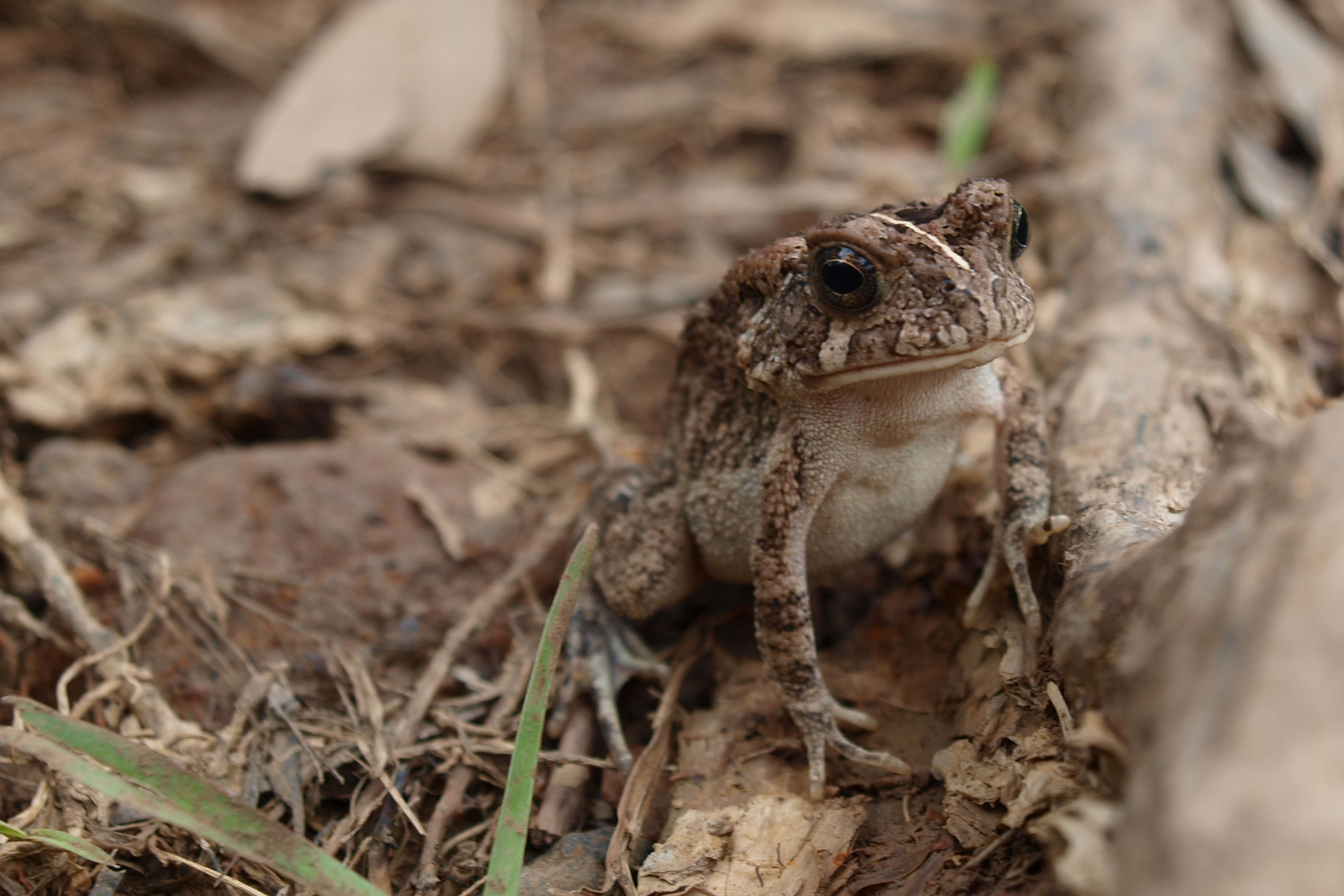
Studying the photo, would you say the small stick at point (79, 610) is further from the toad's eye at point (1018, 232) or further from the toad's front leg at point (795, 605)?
the toad's eye at point (1018, 232)

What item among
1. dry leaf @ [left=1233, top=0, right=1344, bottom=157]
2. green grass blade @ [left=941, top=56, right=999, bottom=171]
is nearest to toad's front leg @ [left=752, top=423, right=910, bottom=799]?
green grass blade @ [left=941, top=56, right=999, bottom=171]

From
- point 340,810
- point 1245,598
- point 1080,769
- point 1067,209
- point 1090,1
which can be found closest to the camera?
point 1245,598

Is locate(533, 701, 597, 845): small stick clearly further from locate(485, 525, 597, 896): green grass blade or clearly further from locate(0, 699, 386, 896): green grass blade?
locate(0, 699, 386, 896): green grass blade

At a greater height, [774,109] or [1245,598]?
[1245,598]

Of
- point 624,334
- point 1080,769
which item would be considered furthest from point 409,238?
point 1080,769

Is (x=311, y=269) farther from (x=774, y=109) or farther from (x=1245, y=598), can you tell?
(x=1245, y=598)

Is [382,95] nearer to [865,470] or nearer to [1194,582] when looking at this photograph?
[865,470]
